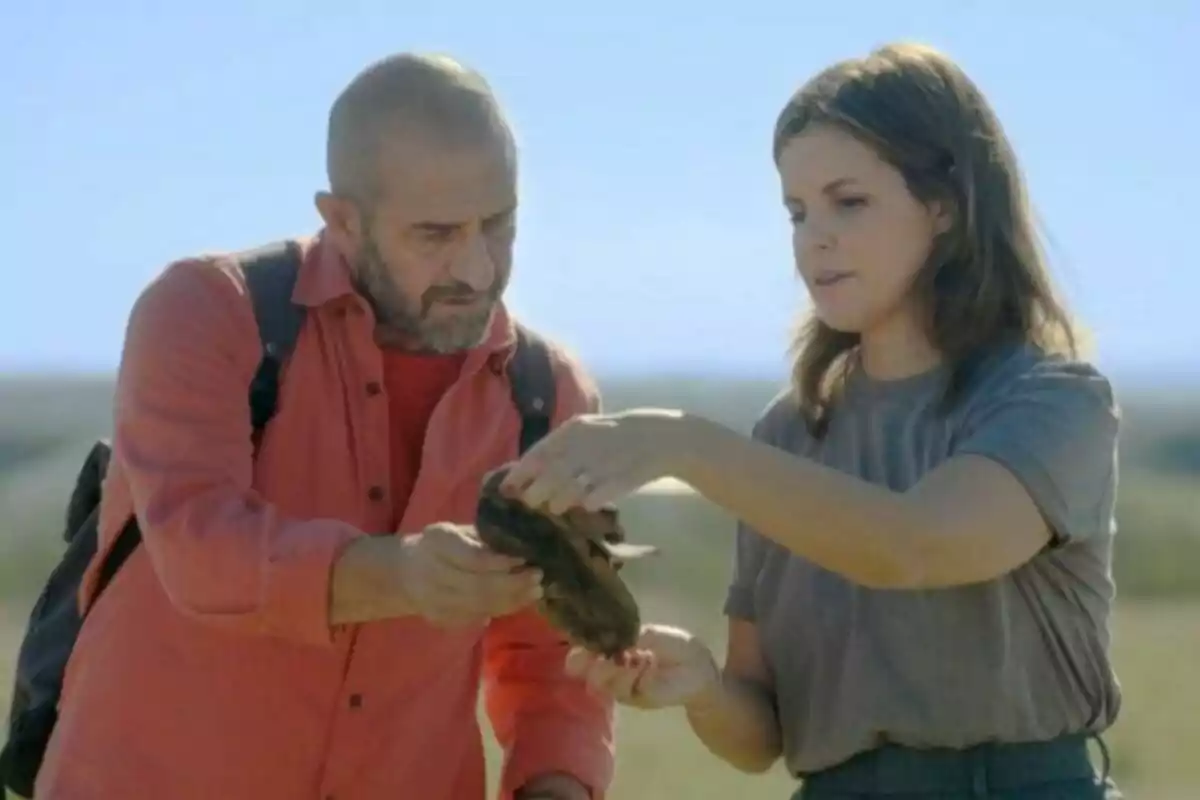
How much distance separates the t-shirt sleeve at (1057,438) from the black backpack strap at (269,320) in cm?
129

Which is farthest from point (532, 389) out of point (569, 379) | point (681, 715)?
point (681, 715)

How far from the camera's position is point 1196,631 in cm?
1702

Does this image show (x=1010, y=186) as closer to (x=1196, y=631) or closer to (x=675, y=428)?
(x=675, y=428)

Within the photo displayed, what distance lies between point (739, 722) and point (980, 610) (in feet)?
1.72

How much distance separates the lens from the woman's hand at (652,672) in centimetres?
391

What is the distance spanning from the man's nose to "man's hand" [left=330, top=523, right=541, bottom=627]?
1.83ft

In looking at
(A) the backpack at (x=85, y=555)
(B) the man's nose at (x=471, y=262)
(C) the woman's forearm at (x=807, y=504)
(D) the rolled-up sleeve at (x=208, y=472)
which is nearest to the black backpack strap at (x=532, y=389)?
(A) the backpack at (x=85, y=555)

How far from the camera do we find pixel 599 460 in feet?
11.0

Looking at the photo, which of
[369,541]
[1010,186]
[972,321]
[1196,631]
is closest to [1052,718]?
[972,321]

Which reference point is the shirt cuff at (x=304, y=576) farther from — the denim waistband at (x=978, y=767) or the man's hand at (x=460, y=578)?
the denim waistband at (x=978, y=767)

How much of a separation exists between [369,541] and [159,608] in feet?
1.78

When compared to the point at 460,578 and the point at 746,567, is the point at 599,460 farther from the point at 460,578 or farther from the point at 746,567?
the point at 746,567

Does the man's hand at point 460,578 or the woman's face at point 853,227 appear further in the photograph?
the woman's face at point 853,227

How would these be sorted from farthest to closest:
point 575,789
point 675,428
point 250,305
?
point 575,789 → point 250,305 → point 675,428
